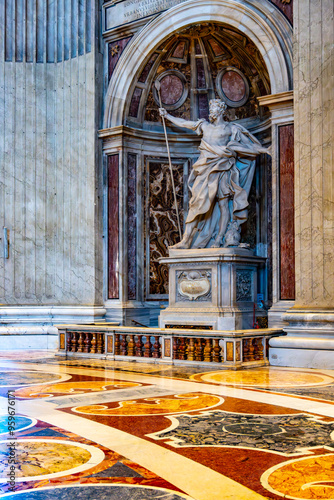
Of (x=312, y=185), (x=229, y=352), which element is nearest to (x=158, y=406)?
(x=229, y=352)

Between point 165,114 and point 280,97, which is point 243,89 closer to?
point 165,114

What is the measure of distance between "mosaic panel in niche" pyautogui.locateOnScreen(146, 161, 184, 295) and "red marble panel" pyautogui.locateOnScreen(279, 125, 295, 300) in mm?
3168

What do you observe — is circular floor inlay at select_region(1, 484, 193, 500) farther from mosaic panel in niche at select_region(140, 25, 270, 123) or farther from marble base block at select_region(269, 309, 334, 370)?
mosaic panel in niche at select_region(140, 25, 270, 123)

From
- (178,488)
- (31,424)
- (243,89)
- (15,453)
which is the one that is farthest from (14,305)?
(178,488)

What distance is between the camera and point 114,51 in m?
12.1

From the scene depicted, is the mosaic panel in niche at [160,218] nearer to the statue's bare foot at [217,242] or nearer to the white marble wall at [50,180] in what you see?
the white marble wall at [50,180]

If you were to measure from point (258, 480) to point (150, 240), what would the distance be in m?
9.22

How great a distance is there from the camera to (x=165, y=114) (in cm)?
1164

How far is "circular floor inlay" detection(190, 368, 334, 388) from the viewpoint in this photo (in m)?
6.73

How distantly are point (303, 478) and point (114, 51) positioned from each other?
1013 cm

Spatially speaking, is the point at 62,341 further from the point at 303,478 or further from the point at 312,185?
the point at 303,478

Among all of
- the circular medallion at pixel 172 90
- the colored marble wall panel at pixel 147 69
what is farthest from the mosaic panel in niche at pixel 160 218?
the colored marble wall panel at pixel 147 69

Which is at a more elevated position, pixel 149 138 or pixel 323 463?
pixel 149 138

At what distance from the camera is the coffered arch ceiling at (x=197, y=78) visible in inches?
453
